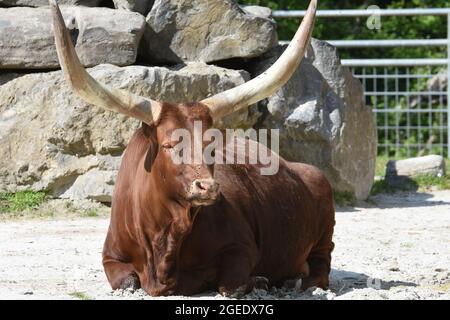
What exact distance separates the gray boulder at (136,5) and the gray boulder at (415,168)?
366cm

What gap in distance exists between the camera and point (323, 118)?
1089 centimetres

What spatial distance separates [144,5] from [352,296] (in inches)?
202

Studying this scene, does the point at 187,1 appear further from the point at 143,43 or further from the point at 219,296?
the point at 219,296

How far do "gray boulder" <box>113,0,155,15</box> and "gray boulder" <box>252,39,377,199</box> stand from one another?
3.97 ft

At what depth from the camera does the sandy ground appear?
636 centimetres

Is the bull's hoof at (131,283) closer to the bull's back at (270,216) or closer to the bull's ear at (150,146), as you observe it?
the bull's back at (270,216)

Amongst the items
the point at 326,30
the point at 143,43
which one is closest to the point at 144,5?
the point at 143,43

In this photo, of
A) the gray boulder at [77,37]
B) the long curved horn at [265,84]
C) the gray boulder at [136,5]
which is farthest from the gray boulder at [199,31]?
the long curved horn at [265,84]

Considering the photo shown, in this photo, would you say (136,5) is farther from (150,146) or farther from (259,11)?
(150,146)

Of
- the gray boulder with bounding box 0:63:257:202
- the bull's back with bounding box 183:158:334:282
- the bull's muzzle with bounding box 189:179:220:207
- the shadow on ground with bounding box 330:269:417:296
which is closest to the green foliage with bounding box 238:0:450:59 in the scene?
the gray boulder with bounding box 0:63:257:202

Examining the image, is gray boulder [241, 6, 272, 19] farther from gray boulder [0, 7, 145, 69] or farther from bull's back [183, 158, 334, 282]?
bull's back [183, 158, 334, 282]

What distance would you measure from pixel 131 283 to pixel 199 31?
15.8 feet

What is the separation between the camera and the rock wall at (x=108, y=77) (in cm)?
998

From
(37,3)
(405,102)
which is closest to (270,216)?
(37,3)
